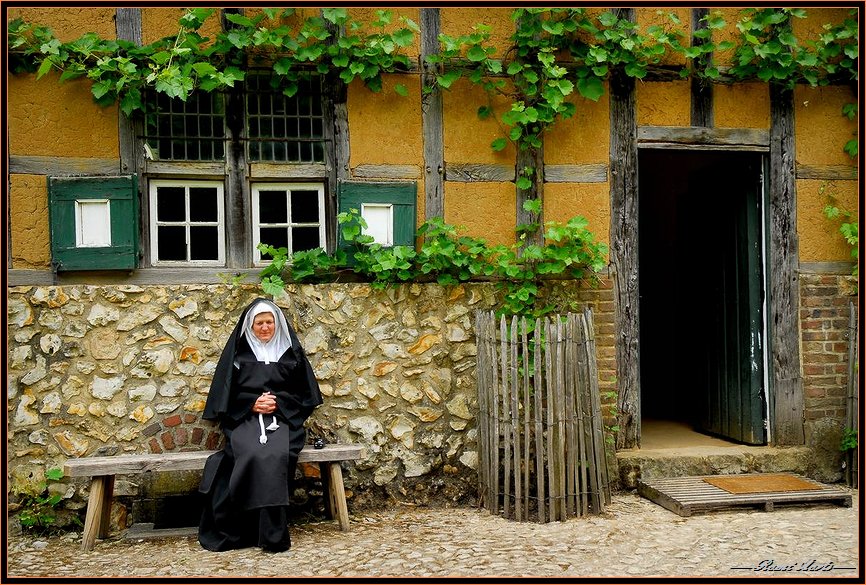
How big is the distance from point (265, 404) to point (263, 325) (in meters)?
0.51

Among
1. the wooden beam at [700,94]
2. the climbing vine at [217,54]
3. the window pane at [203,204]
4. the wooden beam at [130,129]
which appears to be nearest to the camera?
the climbing vine at [217,54]

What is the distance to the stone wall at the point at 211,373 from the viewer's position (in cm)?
488

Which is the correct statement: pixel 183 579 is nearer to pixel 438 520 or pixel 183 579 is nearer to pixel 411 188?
pixel 438 520

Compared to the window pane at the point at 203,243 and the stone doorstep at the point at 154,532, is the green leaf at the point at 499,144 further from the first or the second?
the stone doorstep at the point at 154,532

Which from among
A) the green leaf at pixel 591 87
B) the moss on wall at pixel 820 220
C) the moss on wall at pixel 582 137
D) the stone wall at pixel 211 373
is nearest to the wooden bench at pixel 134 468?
the stone wall at pixel 211 373

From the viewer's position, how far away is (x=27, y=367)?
4.86 m

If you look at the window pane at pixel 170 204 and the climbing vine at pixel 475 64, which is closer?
the climbing vine at pixel 475 64

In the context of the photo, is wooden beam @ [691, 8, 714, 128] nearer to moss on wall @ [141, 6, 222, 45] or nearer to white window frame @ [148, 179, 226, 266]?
white window frame @ [148, 179, 226, 266]

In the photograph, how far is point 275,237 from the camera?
5.40 m

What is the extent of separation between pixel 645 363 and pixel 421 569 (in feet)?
17.6

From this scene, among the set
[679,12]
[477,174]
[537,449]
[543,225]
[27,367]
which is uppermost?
[679,12]

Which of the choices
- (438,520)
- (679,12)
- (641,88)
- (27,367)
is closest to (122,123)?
(27,367)

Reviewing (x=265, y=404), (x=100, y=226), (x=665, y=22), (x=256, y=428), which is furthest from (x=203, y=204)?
(x=665, y=22)

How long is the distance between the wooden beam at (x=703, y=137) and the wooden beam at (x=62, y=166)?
13.2 feet
